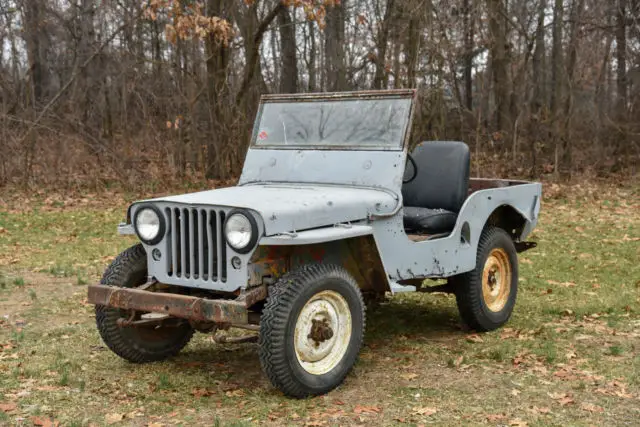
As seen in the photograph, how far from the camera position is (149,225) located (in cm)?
496

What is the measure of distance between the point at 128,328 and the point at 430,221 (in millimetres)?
Answer: 2433

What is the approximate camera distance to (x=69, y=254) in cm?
980

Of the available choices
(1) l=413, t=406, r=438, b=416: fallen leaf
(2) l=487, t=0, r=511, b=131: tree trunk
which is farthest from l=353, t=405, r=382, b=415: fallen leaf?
(2) l=487, t=0, r=511, b=131: tree trunk

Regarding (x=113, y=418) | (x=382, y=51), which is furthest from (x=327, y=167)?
(x=382, y=51)

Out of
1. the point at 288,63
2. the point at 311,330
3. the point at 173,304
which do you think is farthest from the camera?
the point at 288,63

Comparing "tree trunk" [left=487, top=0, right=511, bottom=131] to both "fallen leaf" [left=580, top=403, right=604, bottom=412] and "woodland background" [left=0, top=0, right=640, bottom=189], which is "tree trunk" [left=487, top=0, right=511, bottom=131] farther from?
"fallen leaf" [left=580, top=403, right=604, bottom=412]

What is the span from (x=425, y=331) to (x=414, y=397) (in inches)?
69.5

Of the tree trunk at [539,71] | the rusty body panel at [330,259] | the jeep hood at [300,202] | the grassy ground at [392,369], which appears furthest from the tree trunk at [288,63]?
the rusty body panel at [330,259]

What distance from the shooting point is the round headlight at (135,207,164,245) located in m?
4.90

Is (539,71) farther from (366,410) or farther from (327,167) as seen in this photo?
(366,410)

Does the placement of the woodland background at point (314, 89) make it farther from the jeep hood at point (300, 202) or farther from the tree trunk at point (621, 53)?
the jeep hood at point (300, 202)

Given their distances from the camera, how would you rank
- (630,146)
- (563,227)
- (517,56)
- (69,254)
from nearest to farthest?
(69,254) < (563,227) < (630,146) < (517,56)

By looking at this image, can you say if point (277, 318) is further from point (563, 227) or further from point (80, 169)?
point (80, 169)

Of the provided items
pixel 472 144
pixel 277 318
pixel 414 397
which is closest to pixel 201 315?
pixel 277 318
